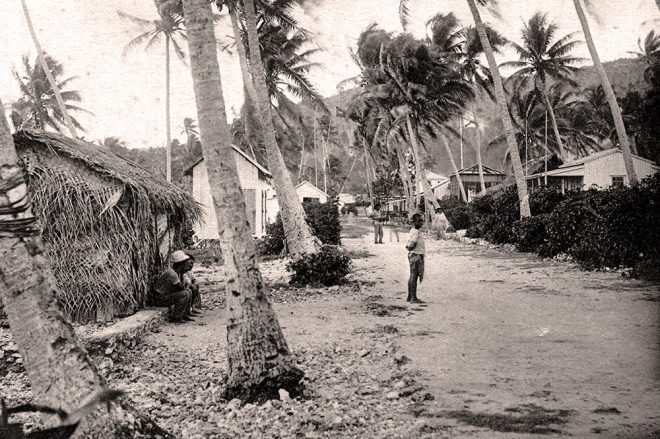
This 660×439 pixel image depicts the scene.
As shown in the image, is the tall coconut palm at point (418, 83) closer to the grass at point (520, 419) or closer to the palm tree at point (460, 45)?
the palm tree at point (460, 45)

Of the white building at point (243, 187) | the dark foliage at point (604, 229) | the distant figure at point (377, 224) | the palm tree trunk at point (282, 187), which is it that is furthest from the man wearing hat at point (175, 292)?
the distant figure at point (377, 224)

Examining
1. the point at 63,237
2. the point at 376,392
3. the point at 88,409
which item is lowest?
the point at 376,392

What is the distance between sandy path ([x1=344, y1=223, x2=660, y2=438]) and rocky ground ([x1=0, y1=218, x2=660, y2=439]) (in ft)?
0.07

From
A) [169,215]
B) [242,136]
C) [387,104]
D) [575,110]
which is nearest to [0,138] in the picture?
[169,215]

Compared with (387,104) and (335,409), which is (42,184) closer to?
(335,409)

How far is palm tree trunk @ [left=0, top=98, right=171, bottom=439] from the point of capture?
113 inches

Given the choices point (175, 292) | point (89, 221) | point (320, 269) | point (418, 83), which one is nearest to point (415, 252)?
point (320, 269)

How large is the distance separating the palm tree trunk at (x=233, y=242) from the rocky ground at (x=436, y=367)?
0.31m

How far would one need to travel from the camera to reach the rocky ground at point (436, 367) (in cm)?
428

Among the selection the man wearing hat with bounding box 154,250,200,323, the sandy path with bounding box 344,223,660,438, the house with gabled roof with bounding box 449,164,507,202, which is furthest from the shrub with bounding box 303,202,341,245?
the house with gabled roof with bounding box 449,164,507,202

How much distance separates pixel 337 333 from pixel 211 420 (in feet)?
11.3

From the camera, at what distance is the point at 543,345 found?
21.1 feet

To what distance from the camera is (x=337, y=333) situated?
789cm

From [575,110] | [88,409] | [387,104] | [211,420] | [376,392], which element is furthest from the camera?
[575,110]
